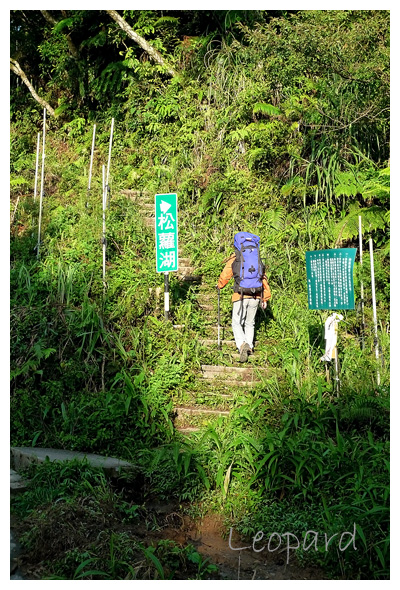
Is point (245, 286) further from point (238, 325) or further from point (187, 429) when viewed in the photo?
point (187, 429)

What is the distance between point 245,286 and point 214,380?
131 centimetres

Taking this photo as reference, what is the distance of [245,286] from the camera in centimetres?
816

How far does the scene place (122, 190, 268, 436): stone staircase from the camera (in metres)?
7.55

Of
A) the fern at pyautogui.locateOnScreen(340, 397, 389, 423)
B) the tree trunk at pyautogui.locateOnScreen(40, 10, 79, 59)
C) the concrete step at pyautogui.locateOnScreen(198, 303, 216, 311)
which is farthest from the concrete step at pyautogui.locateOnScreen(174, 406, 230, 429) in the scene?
the tree trunk at pyautogui.locateOnScreen(40, 10, 79, 59)

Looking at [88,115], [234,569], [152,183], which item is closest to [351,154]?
[152,183]

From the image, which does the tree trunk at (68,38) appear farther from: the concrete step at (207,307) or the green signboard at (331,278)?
the green signboard at (331,278)

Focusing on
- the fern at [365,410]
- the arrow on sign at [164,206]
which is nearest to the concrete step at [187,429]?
the fern at [365,410]

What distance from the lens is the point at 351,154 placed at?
37.1 feet

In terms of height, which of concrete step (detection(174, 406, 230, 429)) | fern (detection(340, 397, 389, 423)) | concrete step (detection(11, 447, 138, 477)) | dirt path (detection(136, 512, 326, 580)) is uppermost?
fern (detection(340, 397, 389, 423))

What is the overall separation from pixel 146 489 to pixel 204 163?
7893mm

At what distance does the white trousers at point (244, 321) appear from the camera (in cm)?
832

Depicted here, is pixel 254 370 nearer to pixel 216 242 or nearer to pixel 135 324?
pixel 135 324

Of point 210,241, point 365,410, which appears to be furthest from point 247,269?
point 210,241

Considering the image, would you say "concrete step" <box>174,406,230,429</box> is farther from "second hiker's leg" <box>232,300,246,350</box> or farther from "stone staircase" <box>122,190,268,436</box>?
"second hiker's leg" <box>232,300,246,350</box>
